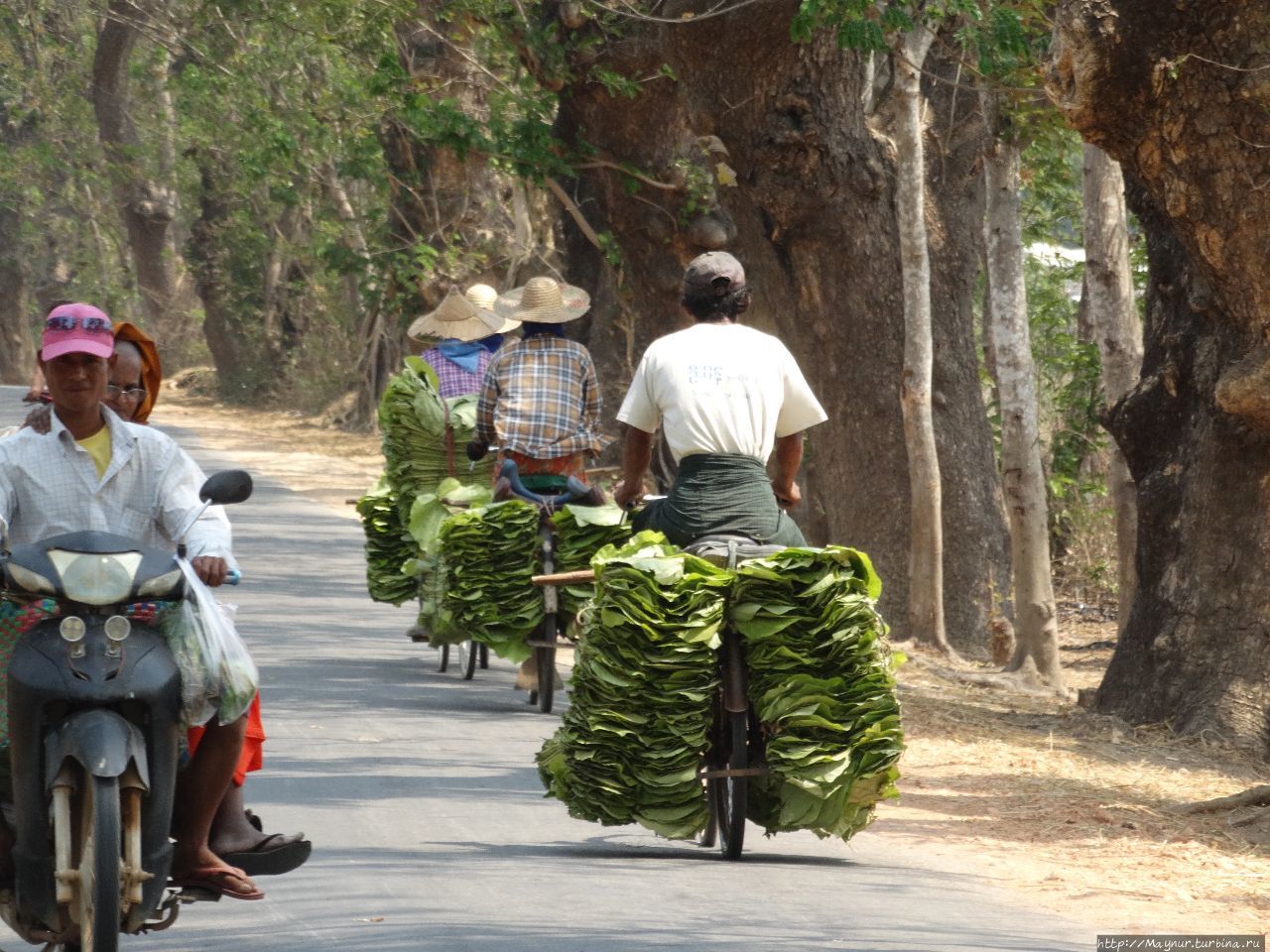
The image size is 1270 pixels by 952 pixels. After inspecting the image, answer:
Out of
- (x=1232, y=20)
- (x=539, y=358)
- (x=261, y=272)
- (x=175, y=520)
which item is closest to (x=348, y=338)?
(x=261, y=272)

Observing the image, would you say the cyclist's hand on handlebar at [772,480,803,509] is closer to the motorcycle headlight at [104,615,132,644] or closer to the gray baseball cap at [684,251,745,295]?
the gray baseball cap at [684,251,745,295]

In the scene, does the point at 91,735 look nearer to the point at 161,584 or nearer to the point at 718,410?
the point at 161,584

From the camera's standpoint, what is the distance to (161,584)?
199 inches

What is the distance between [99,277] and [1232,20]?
6162cm

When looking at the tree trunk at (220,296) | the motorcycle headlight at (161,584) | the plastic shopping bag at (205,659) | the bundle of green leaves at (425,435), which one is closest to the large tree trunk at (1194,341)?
the bundle of green leaves at (425,435)

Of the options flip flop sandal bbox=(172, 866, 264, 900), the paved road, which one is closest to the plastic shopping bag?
flip flop sandal bbox=(172, 866, 264, 900)

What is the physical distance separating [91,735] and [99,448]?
945mm

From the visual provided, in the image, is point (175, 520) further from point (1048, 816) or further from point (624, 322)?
point (624, 322)

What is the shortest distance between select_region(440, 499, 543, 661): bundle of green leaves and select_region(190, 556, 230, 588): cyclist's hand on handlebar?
231 inches

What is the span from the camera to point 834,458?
52.2 feet

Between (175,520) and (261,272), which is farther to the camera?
(261,272)

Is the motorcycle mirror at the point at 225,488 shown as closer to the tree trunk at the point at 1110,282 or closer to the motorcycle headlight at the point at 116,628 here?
the motorcycle headlight at the point at 116,628

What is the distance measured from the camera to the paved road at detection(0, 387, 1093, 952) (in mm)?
6340

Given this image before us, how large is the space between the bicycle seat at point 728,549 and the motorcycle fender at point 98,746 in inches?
111
